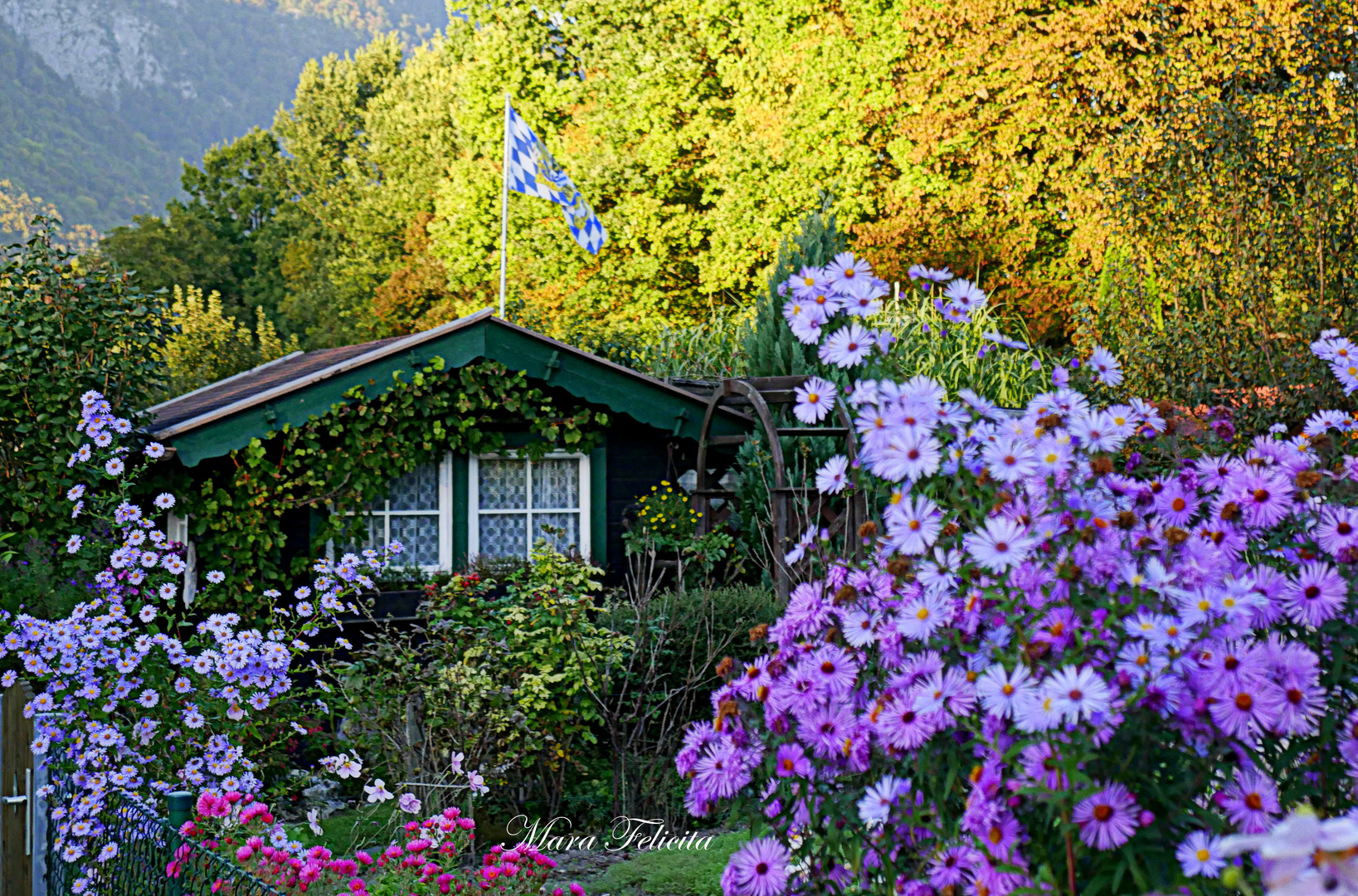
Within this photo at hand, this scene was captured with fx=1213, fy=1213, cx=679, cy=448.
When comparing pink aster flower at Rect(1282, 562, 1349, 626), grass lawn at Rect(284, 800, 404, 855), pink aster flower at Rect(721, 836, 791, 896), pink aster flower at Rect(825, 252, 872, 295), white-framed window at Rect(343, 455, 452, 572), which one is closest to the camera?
pink aster flower at Rect(1282, 562, 1349, 626)

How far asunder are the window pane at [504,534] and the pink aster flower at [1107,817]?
757 centimetres

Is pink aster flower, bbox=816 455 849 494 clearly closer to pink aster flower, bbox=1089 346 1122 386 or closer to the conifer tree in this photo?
pink aster flower, bbox=1089 346 1122 386

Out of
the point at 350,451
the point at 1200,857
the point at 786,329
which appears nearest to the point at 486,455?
the point at 350,451

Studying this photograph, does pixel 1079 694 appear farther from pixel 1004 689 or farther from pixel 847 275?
pixel 847 275

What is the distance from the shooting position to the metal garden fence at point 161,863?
3.35 meters

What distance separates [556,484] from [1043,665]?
762 centimetres

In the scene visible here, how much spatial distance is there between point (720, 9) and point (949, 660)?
72.0 feet

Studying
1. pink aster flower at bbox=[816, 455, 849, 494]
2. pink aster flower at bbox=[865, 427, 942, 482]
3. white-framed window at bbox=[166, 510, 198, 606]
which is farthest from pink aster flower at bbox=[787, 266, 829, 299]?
white-framed window at bbox=[166, 510, 198, 606]

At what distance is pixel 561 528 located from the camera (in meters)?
9.34

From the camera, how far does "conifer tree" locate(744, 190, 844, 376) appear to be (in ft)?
36.4

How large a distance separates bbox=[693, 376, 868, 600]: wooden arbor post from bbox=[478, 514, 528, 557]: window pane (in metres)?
1.39

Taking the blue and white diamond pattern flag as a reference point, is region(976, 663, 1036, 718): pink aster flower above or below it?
below

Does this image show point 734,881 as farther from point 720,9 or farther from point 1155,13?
point 720,9

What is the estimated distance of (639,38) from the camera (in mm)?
24547
